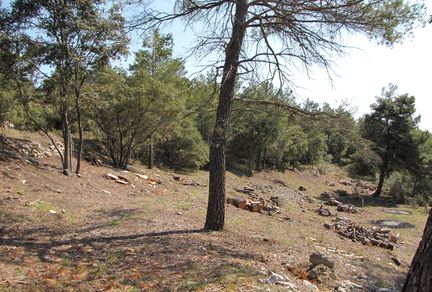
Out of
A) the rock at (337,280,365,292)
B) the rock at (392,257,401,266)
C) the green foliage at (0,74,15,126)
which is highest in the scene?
the green foliage at (0,74,15,126)

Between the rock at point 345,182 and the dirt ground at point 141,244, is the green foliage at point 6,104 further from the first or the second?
the rock at point 345,182

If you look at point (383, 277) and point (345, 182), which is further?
point (345, 182)

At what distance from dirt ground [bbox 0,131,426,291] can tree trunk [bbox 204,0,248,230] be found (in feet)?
2.42

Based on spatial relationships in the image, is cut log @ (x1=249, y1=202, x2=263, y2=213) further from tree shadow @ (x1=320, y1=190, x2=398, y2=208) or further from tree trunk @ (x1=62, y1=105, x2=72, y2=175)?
tree shadow @ (x1=320, y1=190, x2=398, y2=208)

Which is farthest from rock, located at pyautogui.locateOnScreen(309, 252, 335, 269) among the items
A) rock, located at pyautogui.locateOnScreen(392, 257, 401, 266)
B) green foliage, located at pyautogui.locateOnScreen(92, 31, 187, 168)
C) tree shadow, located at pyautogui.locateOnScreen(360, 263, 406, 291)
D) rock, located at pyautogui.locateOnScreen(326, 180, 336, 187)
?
rock, located at pyautogui.locateOnScreen(326, 180, 336, 187)

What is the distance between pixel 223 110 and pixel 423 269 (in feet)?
15.2

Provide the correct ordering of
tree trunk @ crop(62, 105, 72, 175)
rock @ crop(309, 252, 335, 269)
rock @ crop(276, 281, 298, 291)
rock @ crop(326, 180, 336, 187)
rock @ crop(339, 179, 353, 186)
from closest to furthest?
rock @ crop(276, 281, 298, 291), rock @ crop(309, 252, 335, 269), tree trunk @ crop(62, 105, 72, 175), rock @ crop(326, 180, 336, 187), rock @ crop(339, 179, 353, 186)

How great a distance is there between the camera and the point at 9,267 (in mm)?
4227

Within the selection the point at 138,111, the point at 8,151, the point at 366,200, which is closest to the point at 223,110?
the point at 8,151

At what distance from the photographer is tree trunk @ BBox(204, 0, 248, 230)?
6.21 m

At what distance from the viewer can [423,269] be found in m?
2.01

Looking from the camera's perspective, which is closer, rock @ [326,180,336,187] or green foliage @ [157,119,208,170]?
green foliage @ [157,119,208,170]

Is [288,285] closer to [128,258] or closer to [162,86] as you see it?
[128,258]

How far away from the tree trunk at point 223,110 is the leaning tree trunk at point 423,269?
171 inches
